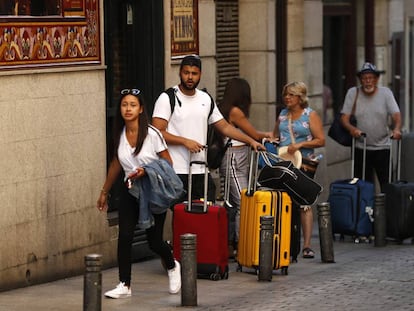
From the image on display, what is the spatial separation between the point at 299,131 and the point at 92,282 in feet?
15.6

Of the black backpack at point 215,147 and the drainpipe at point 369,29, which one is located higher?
the drainpipe at point 369,29

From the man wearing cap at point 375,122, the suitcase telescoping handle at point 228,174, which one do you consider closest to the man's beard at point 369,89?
the man wearing cap at point 375,122

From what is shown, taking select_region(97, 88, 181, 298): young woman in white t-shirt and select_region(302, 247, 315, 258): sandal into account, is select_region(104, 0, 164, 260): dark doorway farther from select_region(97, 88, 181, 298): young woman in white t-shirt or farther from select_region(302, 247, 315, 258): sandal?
select_region(97, 88, 181, 298): young woman in white t-shirt

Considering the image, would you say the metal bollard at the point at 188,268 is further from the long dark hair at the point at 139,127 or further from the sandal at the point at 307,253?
the sandal at the point at 307,253

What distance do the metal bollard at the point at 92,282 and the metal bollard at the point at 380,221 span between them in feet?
19.4

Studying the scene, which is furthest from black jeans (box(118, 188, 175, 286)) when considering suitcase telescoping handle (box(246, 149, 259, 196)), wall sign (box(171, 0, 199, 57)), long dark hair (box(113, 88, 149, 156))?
wall sign (box(171, 0, 199, 57))

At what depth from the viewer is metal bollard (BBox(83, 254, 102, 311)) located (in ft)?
32.1

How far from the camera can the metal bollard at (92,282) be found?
9.77m

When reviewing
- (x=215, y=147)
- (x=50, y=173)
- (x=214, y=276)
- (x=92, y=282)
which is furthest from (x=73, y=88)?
(x=92, y=282)

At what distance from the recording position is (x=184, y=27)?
14.9 meters

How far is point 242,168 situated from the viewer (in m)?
13.8

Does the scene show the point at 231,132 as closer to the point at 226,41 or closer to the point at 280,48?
the point at 226,41

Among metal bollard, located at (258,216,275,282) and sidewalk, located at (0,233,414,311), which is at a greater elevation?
metal bollard, located at (258,216,275,282)

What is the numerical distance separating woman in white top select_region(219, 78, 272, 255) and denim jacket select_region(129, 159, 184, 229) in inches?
81.6
